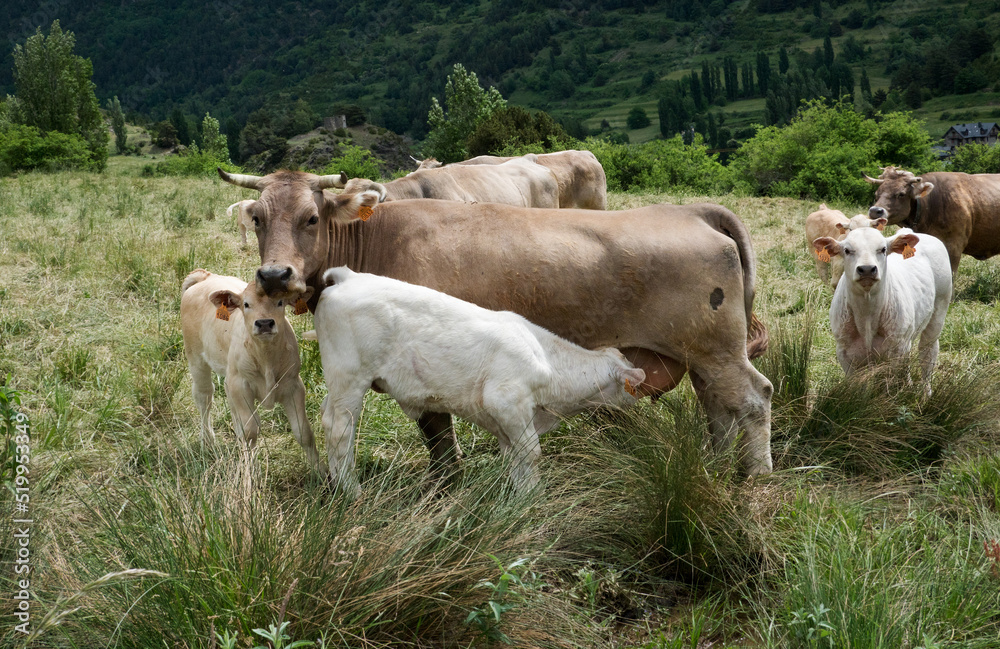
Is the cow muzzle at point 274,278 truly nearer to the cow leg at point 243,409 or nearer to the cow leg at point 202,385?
the cow leg at point 243,409

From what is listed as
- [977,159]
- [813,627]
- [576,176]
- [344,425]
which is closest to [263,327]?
[344,425]

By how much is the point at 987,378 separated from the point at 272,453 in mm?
Result: 4986

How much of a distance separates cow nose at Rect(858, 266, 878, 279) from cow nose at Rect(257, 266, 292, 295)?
4.27 meters

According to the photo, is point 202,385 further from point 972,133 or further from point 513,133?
point 972,133

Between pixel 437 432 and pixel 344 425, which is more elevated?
pixel 344 425

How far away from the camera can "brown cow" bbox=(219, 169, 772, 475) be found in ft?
15.7

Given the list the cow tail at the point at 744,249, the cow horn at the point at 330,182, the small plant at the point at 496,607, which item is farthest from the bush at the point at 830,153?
the small plant at the point at 496,607

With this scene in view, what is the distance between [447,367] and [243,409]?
5.24 feet

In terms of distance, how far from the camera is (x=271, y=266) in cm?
445

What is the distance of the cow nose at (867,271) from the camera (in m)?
6.08

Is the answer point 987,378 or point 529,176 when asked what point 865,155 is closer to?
point 529,176

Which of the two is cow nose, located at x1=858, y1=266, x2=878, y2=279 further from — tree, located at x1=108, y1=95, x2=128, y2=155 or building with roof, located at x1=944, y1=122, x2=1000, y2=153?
building with roof, located at x1=944, y1=122, x2=1000, y2=153

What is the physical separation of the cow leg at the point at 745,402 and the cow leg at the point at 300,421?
2418 mm

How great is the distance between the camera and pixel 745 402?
4863 mm
